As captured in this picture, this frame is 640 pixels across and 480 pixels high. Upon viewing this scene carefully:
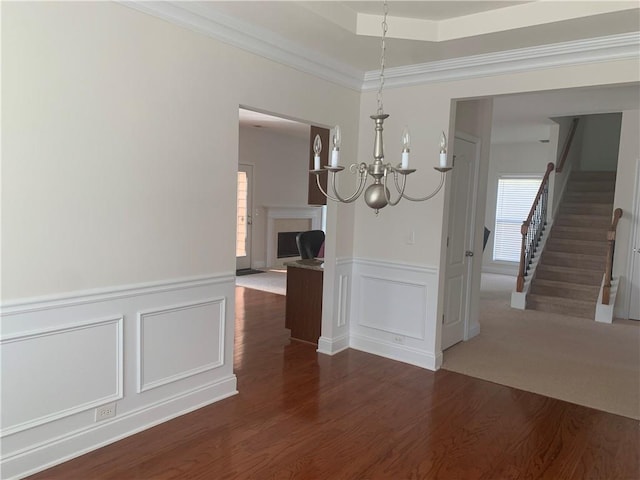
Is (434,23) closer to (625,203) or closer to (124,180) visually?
(124,180)

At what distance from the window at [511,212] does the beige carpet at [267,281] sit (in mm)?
4558

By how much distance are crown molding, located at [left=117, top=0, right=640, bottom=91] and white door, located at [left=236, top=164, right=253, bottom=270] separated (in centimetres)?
487

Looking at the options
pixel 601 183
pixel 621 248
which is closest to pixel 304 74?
pixel 621 248

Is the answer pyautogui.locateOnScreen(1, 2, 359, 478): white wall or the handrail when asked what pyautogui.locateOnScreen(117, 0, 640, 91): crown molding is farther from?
the handrail

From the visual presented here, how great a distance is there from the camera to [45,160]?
2.25m

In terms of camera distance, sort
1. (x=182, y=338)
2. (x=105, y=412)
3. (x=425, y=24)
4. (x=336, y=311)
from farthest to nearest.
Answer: (x=336, y=311) → (x=425, y=24) → (x=182, y=338) → (x=105, y=412)

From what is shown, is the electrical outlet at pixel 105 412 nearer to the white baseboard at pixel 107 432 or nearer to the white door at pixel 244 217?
the white baseboard at pixel 107 432

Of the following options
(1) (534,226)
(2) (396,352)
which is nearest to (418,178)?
(2) (396,352)

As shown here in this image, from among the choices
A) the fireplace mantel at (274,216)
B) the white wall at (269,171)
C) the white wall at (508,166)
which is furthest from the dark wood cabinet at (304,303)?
the white wall at (508,166)

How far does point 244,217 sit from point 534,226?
509 centimetres

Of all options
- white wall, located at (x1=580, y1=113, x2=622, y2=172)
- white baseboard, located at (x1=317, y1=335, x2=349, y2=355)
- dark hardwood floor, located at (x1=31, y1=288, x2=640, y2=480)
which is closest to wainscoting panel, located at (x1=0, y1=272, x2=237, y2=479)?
dark hardwood floor, located at (x1=31, y1=288, x2=640, y2=480)

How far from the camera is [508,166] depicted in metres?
9.36

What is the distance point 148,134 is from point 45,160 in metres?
0.59

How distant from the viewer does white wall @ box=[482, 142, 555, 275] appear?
906 centimetres
